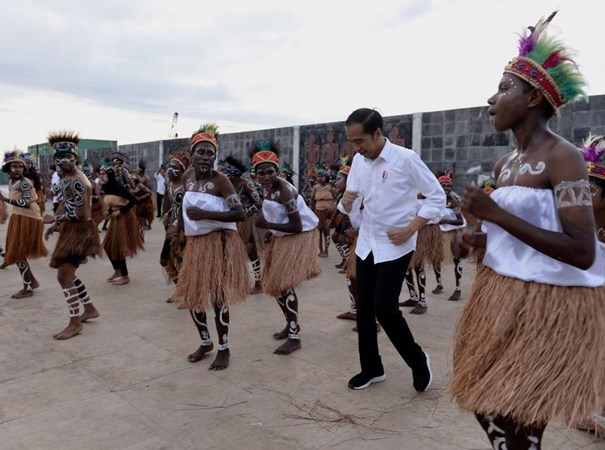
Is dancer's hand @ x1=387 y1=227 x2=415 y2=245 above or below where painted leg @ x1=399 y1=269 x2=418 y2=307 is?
above

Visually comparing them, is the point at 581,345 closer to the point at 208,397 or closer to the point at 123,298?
the point at 208,397

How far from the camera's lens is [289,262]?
433 cm

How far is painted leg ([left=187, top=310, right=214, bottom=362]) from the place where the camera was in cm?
400

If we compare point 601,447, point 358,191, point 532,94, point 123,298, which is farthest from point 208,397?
point 123,298

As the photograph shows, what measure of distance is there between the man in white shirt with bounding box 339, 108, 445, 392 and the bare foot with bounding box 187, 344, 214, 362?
136cm

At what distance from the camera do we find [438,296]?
629cm

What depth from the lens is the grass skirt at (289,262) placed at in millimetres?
4312

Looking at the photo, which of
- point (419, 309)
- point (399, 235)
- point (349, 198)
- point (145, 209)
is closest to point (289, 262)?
point (349, 198)

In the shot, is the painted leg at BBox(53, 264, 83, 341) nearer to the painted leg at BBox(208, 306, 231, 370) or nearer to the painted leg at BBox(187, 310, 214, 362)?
the painted leg at BBox(187, 310, 214, 362)

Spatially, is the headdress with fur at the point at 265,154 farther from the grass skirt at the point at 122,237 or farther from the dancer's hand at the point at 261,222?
the grass skirt at the point at 122,237

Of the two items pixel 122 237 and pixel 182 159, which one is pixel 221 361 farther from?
pixel 122 237

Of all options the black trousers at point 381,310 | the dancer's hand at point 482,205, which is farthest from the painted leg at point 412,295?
the dancer's hand at point 482,205

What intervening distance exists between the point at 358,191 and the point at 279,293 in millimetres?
1342

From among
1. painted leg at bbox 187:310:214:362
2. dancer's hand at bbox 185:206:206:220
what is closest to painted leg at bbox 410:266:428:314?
painted leg at bbox 187:310:214:362
